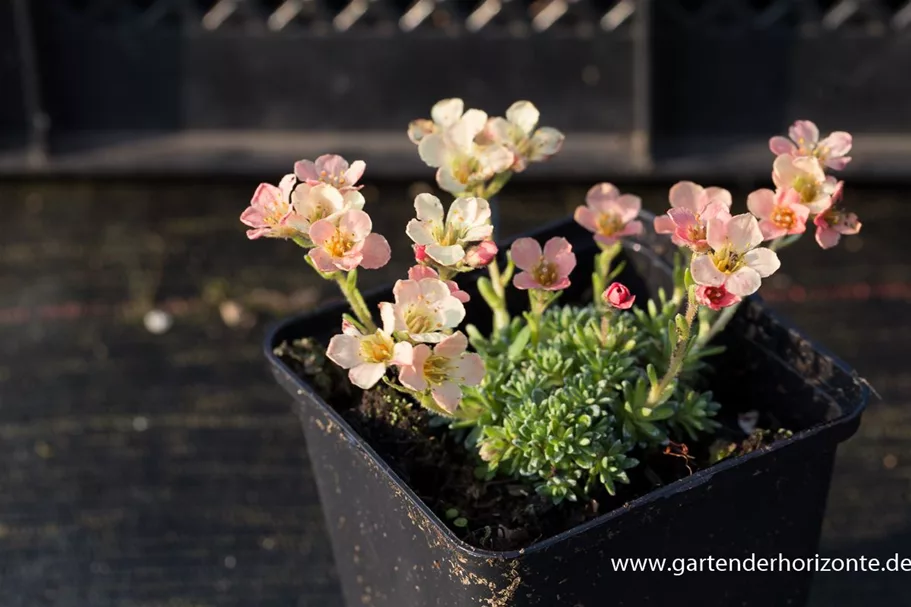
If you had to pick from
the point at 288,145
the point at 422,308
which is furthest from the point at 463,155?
the point at 288,145

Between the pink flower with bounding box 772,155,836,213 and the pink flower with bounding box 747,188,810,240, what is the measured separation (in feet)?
0.03

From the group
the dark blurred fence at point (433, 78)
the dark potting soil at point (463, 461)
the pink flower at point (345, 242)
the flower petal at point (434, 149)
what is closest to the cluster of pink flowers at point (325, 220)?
the pink flower at point (345, 242)

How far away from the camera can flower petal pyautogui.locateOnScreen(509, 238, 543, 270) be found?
3.43 ft

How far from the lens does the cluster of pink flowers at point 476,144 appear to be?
3.62 ft

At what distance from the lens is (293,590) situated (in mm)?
1598

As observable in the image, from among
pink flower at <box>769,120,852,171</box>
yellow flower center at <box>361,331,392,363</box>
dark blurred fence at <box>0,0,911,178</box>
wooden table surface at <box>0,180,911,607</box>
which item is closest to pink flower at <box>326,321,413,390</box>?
yellow flower center at <box>361,331,392,363</box>

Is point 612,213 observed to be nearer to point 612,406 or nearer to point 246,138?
point 612,406

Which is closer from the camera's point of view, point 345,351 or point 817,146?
point 345,351

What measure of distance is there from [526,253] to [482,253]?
0.37 feet

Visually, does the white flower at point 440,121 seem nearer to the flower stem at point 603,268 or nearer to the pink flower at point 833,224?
the flower stem at point 603,268

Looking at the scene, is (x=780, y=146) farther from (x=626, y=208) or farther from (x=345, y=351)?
(x=345, y=351)

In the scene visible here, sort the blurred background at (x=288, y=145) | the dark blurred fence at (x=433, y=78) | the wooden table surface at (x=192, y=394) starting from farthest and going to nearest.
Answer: the dark blurred fence at (x=433, y=78), the blurred background at (x=288, y=145), the wooden table surface at (x=192, y=394)

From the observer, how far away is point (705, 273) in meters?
0.91

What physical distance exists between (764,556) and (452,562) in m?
0.34
